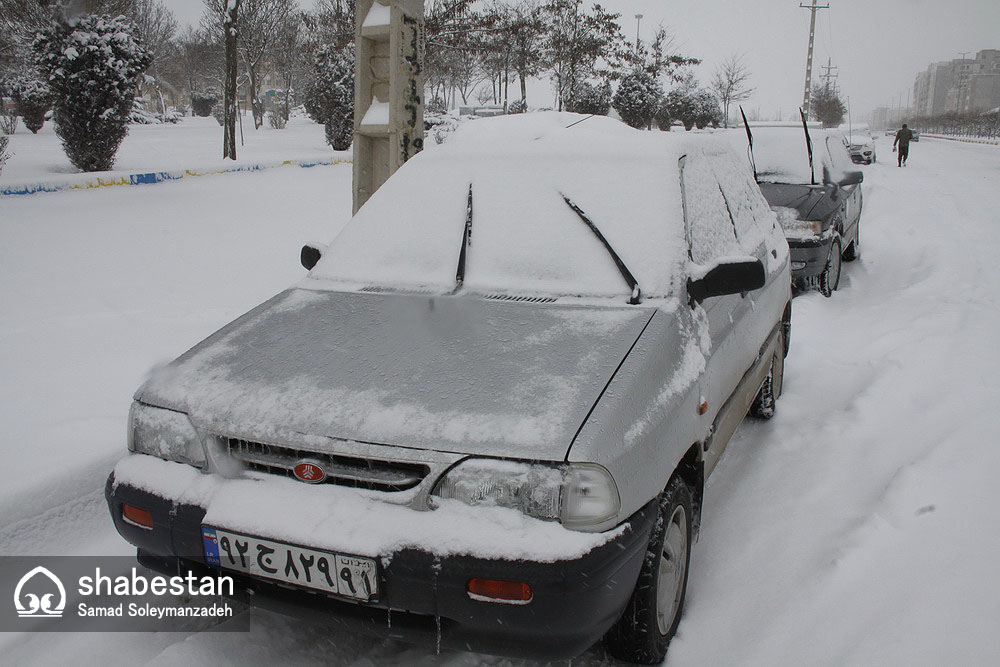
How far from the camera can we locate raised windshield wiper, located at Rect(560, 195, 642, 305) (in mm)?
2484

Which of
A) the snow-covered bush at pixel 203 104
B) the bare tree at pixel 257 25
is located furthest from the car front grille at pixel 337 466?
the snow-covered bush at pixel 203 104

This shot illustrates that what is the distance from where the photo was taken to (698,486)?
244 cm

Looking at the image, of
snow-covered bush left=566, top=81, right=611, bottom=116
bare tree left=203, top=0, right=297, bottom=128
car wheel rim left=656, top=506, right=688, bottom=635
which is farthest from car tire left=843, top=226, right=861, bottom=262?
bare tree left=203, top=0, right=297, bottom=128

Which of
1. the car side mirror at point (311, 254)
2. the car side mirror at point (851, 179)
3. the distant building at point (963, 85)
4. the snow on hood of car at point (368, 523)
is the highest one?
the distant building at point (963, 85)

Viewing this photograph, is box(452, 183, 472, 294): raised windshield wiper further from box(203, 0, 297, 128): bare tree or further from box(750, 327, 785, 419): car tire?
box(203, 0, 297, 128): bare tree

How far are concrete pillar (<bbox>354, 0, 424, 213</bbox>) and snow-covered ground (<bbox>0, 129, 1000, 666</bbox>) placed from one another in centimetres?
145

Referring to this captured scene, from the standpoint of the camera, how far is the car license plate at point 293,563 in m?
1.78

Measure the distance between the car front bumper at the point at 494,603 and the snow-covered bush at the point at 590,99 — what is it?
25663 mm

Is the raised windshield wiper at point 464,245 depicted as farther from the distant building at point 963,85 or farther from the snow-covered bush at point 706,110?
the distant building at point 963,85

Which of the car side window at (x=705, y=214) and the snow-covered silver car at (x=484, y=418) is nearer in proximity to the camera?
the snow-covered silver car at (x=484, y=418)

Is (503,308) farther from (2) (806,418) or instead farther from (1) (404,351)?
(2) (806,418)

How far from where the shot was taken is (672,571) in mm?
2209

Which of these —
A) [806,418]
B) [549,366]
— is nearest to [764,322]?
[806,418]

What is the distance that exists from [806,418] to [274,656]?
9.95 ft
